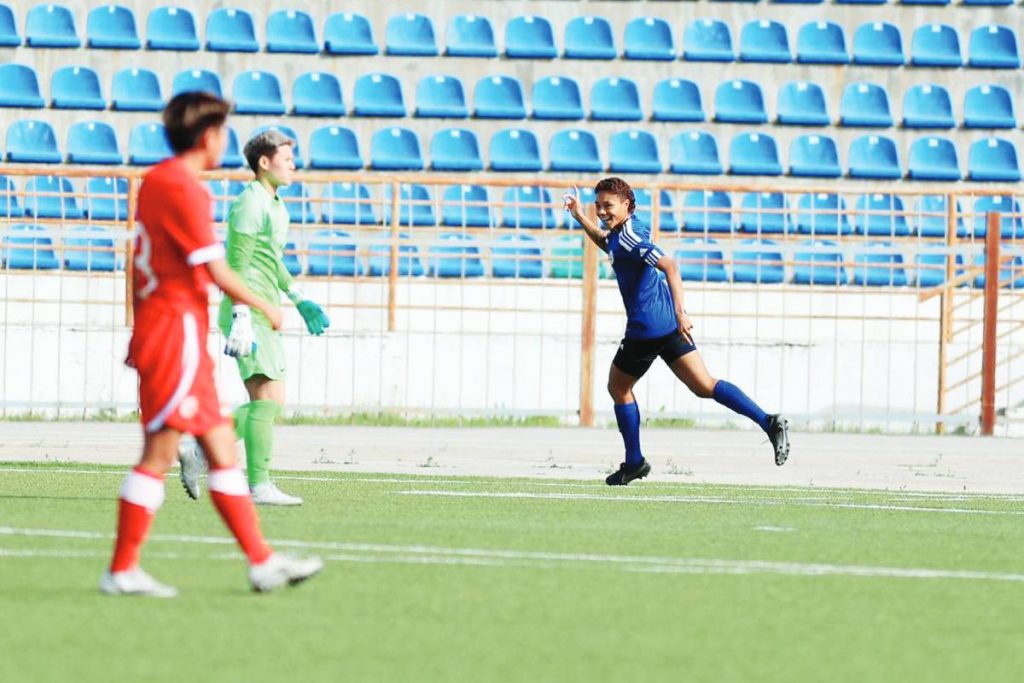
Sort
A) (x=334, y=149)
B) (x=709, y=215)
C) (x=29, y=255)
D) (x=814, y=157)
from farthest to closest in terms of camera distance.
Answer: (x=814, y=157), (x=334, y=149), (x=709, y=215), (x=29, y=255)

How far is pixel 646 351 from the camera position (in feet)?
40.0

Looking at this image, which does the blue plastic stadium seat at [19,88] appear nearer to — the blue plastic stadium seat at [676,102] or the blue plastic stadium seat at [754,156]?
the blue plastic stadium seat at [676,102]

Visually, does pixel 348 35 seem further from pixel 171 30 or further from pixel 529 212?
pixel 529 212

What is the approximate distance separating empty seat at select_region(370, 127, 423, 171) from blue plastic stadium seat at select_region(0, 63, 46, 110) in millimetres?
4146

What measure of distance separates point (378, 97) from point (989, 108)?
24.8 ft

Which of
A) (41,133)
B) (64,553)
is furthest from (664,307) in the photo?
(41,133)

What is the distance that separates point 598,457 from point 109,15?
41.2 ft

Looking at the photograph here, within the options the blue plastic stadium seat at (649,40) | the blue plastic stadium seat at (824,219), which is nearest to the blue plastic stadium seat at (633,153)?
the blue plastic stadium seat at (649,40)

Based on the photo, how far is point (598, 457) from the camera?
48.1 feet

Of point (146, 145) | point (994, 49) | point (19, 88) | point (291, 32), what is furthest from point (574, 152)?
point (19, 88)

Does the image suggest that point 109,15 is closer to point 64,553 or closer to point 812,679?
point 64,553

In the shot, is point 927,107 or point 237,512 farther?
point 927,107

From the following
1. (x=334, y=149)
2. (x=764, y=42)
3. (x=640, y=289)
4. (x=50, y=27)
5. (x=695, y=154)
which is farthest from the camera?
(x=764, y=42)

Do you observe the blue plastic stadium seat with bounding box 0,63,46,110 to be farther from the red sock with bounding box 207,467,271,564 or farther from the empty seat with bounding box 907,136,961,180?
the red sock with bounding box 207,467,271,564
